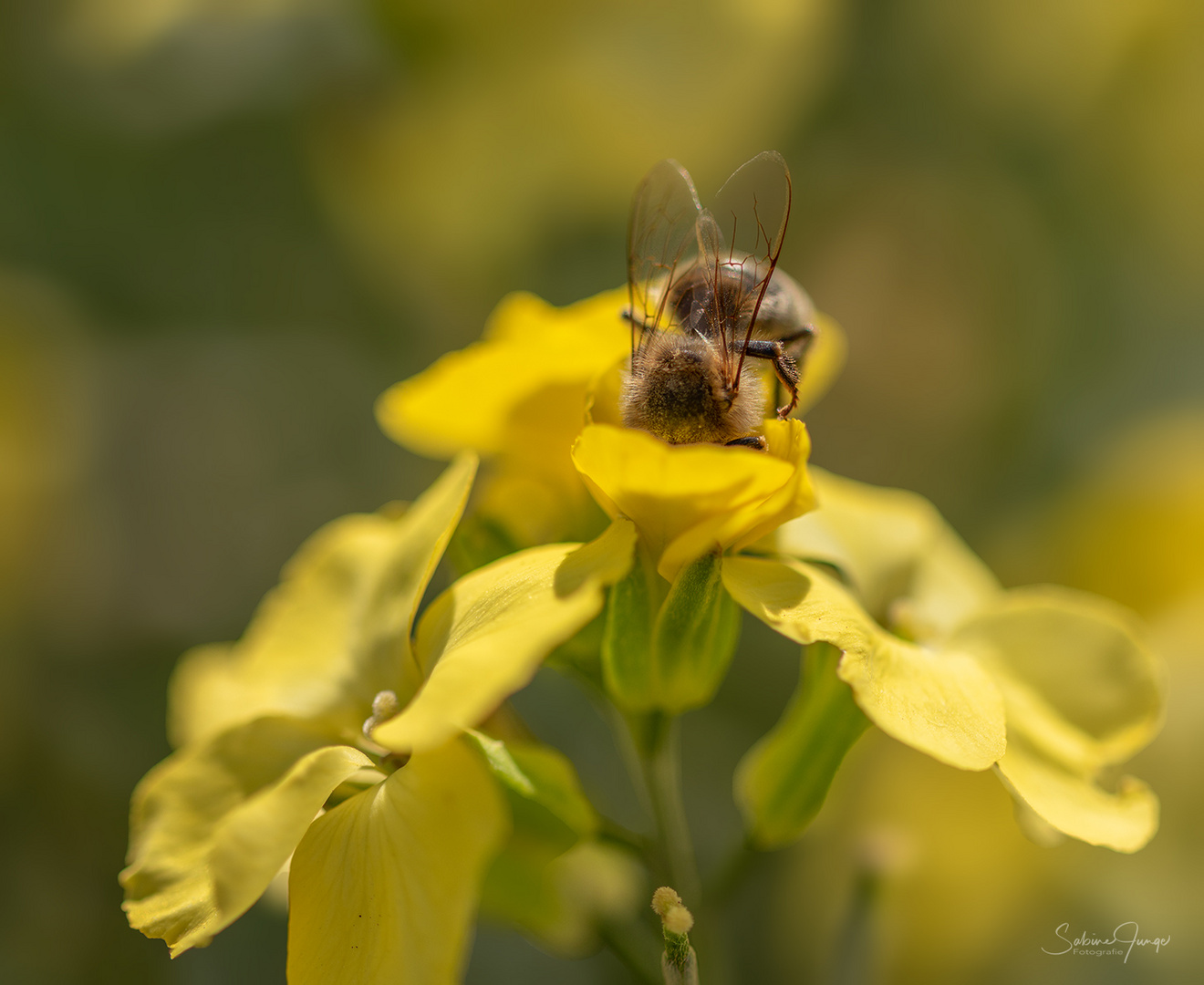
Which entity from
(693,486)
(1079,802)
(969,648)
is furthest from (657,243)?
(1079,802)

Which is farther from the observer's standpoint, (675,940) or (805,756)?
(805,756)

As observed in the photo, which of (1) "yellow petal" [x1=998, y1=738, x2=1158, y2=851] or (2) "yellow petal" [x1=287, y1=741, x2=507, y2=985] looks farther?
(1) "yellow petal" [x1=998, y1=738, x2=1158, y2=851]

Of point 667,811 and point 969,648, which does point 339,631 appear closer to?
point 667,811

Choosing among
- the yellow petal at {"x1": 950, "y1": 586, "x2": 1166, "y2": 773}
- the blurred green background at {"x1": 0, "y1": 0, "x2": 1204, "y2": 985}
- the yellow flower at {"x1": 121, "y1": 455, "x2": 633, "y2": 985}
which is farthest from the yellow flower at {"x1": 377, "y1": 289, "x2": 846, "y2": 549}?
the blurred green background at {"x1": 0, "y1": 0, "x2": 1204, "y2": 985}

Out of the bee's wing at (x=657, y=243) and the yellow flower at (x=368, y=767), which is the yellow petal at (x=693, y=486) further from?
the bee's wing at (x=657, y=243)

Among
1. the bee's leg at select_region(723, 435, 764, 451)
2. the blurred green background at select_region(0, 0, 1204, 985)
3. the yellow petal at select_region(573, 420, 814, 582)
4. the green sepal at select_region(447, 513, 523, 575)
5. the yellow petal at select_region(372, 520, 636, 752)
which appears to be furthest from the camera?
the blurred green background at select_region(0, 0, 1204, 985)

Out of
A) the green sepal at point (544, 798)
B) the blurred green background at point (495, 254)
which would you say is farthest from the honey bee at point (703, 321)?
the blurred green background at point (495, 254)

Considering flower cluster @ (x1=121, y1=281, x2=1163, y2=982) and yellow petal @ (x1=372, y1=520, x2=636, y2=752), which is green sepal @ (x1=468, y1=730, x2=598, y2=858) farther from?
yellow petal @ (x1=372, y1=520, x2=636, y2=752)
